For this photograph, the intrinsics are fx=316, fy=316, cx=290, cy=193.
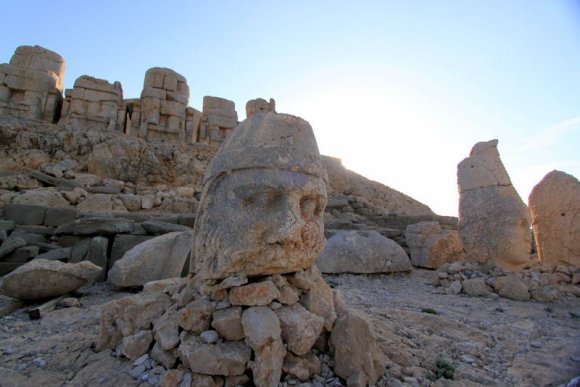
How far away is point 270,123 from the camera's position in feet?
8.17

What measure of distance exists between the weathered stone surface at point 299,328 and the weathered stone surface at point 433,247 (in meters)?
5.87

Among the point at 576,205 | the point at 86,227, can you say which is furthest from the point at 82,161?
the point at 576,205

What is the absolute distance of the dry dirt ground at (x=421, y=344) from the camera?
2.15 metres

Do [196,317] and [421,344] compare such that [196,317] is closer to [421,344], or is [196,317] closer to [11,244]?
[421,344]

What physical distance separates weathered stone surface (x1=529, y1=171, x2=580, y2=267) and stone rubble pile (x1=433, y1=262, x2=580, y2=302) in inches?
8.6

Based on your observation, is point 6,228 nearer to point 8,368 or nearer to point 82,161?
point 8,368

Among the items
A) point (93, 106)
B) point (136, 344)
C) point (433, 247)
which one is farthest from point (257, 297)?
point (93, 106)

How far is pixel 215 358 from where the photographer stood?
6.17 ft

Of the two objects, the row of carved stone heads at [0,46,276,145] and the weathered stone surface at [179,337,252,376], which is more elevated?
the row of carved stone heads at [0,46,276,145]

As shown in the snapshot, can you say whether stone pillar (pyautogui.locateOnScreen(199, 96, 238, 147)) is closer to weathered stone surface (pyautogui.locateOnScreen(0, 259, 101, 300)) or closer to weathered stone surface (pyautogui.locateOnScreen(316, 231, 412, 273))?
weathered stone surface (pyautogui.locateOnScreen(316, 231, 412, 273))

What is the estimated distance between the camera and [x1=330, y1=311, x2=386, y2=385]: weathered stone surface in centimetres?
204

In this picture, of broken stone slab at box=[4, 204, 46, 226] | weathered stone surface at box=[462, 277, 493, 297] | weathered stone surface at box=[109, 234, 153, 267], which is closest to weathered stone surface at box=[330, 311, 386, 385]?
weathered stone surface at box=[462, 277, 493, 297]

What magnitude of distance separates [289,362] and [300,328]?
22 centimetres

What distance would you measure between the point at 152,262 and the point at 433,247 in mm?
5891
